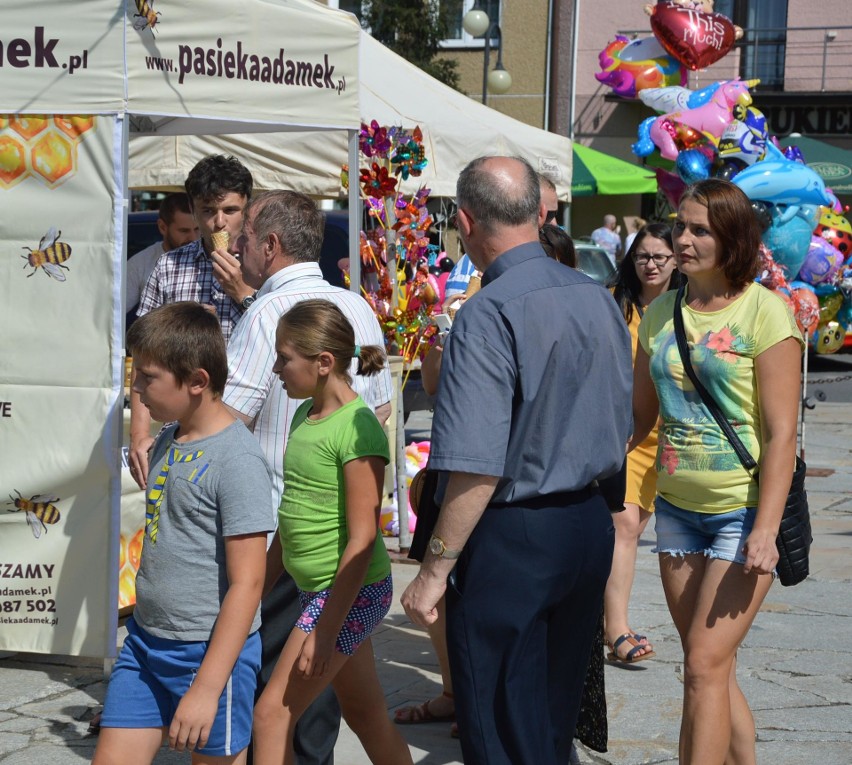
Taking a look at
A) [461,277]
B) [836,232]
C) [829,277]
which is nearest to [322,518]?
[461,277]

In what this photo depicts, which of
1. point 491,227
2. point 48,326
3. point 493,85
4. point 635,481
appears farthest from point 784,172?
point 493,85

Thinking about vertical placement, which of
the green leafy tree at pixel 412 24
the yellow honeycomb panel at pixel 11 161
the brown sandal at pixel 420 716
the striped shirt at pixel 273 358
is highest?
the green leafy tree at pixel 412 24

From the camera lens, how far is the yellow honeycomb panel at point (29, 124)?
184 inches

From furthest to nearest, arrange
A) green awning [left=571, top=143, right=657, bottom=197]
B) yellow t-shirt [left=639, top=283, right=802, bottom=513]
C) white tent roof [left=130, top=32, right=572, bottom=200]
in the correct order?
green awning [left=571, top=143, right=657, bottom=197] < white tent roof [left=130, top=32, right=572, bottom=200] < yellow t-shirt [left=639, top=283, right=802, bottom=513]

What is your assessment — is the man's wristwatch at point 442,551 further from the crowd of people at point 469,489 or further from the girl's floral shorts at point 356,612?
the girl's floral shorts at point 356,612

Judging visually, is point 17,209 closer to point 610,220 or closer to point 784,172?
point 784,172

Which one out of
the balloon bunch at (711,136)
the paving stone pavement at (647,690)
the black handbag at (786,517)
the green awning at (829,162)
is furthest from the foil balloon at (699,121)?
the green awning at (829,162)

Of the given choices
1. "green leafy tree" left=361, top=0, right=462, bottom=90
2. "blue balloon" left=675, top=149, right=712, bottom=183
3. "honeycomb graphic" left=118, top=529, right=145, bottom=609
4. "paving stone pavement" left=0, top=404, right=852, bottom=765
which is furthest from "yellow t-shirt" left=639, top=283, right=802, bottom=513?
"green leafy tree" left=361, top=0, right=462, bottom=90

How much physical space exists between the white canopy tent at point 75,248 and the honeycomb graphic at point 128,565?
0.36 meters

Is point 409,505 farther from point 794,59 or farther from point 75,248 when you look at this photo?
point 794,59

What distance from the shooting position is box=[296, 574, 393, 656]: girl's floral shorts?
3105 mm

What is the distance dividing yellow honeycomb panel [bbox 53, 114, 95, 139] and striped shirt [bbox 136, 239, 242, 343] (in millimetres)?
571

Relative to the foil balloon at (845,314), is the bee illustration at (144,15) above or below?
above

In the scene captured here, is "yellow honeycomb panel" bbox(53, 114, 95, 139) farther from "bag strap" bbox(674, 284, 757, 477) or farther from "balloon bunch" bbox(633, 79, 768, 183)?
"balloon bunch" bbox(633, 79, 768, 183)
